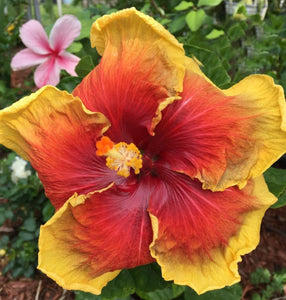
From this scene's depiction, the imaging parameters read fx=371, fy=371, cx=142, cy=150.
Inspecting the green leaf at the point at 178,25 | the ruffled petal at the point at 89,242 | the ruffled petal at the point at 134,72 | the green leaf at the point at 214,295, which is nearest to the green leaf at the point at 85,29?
the green leaf at the point at 178,25

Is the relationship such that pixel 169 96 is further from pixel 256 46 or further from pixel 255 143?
pixel 256 46

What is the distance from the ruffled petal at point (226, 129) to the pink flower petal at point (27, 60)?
93 cm

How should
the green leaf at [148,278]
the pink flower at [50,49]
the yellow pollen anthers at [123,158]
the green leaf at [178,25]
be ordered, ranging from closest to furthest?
the yellow pollen anthers at [123,158] < the green leaf at [148,278] < the pink flower at [50,49] < the green leaf at [178,25]

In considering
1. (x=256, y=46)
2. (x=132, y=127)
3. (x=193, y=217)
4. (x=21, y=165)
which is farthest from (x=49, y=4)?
(x=193, y=217)

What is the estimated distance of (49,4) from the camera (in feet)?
9.52

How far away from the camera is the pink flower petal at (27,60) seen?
5.34 ft

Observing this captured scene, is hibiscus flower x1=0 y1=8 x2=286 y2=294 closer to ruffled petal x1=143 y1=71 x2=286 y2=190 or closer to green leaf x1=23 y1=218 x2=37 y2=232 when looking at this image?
ruffled petal x1=143 y1=71 x2=286 y2=190

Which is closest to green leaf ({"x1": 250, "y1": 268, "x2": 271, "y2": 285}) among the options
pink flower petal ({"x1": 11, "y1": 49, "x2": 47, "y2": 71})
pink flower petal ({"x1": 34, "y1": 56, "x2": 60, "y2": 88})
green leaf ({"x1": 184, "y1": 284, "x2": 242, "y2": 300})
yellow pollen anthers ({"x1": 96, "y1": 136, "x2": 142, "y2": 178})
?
green leaf ({"x1": 184, "y1": 284, "x2": 242, "y2": 300})

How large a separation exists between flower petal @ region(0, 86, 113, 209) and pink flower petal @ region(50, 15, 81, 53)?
2.48ft

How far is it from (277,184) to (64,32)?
1040 mm

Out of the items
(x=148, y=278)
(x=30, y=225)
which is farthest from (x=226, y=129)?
(x=30, y=225)

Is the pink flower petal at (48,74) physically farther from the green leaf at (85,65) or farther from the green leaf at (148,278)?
the green leaf at (148,278)

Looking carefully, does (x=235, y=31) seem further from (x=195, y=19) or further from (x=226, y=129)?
(x=226, y=129)

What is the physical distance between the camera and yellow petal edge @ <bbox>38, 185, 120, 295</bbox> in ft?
2.64
